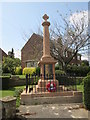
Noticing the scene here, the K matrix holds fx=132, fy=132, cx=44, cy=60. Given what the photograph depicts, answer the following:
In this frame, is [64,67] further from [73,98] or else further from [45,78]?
[73,98]

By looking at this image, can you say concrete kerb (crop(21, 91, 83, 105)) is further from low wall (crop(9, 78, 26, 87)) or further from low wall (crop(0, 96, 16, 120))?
low wall (crop(9, 78, 26, 87))

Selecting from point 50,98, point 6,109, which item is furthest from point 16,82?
point 6,109

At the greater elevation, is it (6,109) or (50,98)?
(6,109)

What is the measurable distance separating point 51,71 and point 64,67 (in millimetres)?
11924

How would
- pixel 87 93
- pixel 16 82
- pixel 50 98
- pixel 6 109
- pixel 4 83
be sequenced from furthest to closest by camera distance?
pixel 16 82, pixel 4 83, pixel 50 98, pixel 87 93, pixel 6 109

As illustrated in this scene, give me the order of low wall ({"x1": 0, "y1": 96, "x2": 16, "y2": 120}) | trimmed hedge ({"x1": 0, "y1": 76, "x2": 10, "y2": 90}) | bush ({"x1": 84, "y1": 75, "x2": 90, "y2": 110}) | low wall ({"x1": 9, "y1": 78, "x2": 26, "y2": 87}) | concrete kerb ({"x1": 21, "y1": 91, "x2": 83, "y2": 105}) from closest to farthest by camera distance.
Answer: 1. low wall ({"x1": 0, "y1": 96, "x2": 16, "y2": 120})
2. bush ({"x1": 84, "y1": 75, "x2": 90, "y2": 110})
3. concrete kerb ({"x1": 21, "y1": 91, "x2": 83, "y2": 105})
4. trimmed hedge ({"x1": 0, "y1": 76, "x2": 10, "y2": 90})
5. low wall ({"x1": 9, "y1": 78, "x2": 26, "y2": 87})

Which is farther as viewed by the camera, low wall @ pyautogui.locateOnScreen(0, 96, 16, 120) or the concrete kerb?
the concrete kerb

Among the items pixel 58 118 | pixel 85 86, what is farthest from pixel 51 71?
pixel 58 118

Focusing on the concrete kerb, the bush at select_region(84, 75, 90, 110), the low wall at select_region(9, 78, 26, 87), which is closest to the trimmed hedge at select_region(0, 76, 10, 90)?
the low wall at select_region(9, 78, 26, 87)

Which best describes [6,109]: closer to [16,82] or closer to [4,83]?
[4,83]

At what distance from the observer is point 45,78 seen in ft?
32.3

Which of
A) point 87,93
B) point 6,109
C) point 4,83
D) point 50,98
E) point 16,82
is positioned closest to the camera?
point 6,109

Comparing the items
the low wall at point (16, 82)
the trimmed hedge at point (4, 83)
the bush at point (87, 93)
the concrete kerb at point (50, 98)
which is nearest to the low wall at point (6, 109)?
the concrete kerb at point (50, 98)

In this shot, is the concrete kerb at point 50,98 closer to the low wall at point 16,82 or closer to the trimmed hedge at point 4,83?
the trimmed hedge at point 4,83
